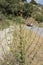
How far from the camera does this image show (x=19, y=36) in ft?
15.1

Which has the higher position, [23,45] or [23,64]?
[23,45]

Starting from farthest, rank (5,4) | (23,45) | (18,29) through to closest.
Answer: (5,4), (18,29), (23,45)

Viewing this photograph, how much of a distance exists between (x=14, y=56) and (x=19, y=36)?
0.36m

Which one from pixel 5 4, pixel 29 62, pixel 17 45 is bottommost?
pixel 5 4

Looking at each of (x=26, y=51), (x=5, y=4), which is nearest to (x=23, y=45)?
(x=26, y=51)

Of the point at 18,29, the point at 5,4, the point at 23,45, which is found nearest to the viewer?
the point at 23,45

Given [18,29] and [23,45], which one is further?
[18,29]

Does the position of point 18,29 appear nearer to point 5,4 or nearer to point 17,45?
point 17,45

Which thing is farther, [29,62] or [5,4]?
[5,4]

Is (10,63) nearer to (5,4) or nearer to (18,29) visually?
(18,29)

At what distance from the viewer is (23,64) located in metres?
4.43

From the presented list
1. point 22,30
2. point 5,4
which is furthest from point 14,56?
point 5,4

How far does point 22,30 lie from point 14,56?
0.48 metres

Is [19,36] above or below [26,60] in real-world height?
above
